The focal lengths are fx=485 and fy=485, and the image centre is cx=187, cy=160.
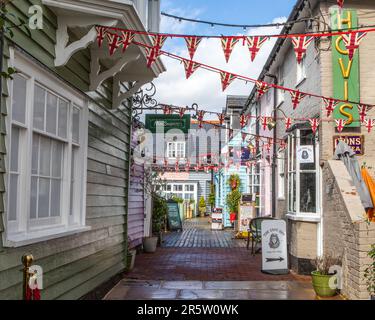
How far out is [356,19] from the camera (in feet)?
30.5

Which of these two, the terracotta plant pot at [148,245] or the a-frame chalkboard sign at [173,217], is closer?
the terracotta plant pot at [148,245]

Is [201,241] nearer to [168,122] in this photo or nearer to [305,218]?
[168,122]

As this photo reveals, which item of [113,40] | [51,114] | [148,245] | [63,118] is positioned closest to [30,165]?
[51,114]

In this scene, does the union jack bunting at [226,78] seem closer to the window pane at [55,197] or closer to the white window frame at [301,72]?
the window pane at [55,197]

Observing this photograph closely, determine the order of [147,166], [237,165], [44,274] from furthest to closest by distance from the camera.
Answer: [237,165] → [147,166] → [44,274]

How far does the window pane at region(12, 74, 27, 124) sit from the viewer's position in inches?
177

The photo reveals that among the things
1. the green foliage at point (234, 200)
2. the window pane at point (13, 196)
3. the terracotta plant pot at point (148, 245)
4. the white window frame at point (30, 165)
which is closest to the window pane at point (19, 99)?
the white window frame at point (30, 165)

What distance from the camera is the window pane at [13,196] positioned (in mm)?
4461

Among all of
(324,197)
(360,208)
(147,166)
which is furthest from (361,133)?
(147,166)

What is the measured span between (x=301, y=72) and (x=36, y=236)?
8.46 metres

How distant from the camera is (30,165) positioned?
15.6ft

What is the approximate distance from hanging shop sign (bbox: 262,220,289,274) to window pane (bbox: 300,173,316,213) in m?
0.74

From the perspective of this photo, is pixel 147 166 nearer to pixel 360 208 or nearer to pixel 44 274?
pixel 360 208
